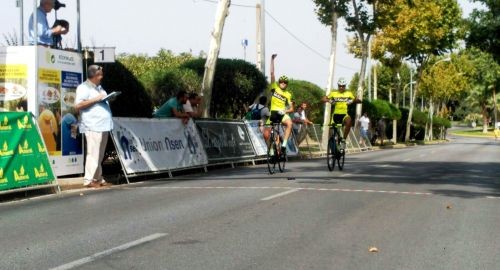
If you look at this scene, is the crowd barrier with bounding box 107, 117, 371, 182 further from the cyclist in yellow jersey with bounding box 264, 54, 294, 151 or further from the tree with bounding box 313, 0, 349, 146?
the tree with bounding box 313, 0, 349, 146

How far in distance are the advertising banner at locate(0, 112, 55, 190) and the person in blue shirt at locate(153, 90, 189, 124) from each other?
5046mm

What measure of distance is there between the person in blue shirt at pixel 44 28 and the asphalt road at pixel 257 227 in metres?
2.99

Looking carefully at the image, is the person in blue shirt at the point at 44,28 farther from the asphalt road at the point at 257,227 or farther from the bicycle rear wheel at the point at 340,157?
the bicycle rear wheel at the point at 340,157

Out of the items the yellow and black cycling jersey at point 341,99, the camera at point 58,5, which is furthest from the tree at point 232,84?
the camera at point 58,5

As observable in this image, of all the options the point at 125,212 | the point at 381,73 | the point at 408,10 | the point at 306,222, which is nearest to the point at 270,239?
the point at 306,222

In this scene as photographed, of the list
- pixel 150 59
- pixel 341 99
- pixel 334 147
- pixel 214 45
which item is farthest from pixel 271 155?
pixel 150 59

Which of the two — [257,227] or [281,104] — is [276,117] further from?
[257,227]

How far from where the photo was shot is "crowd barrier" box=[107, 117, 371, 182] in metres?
13.8

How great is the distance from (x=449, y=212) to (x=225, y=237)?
3.52 metres

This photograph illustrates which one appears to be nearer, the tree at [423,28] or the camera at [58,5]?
the camera at [58,5]

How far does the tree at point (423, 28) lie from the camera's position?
42938 mm

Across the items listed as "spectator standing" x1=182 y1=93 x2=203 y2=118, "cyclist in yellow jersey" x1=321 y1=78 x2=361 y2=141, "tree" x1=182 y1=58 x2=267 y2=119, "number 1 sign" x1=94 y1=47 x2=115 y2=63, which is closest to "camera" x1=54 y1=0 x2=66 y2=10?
"number 1 sign" x1=94 y1=47 x2=115 y2=63

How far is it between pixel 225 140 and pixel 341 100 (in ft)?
13.4

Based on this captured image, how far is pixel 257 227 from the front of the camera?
7.79m
